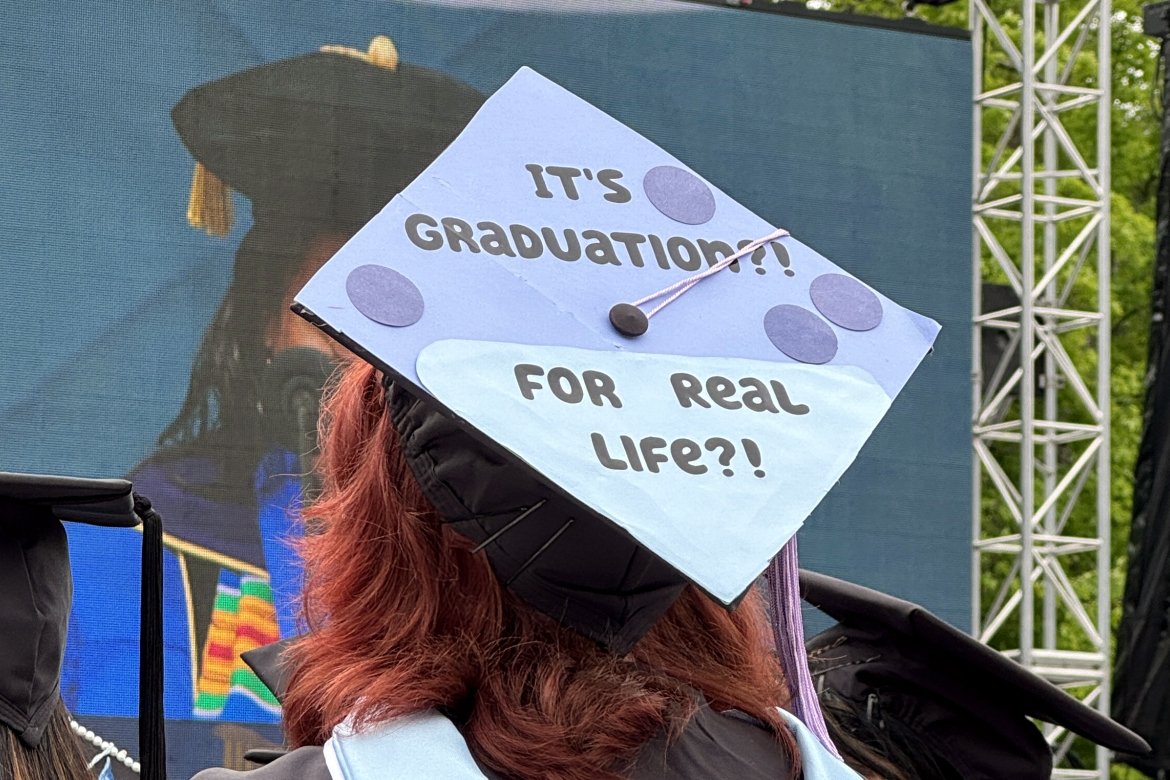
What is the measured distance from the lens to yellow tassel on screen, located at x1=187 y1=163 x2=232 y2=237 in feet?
20.5

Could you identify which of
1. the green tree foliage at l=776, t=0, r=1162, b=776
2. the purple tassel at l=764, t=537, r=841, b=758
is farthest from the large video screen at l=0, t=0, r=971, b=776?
the green tree foliage at l=776, t=0, r=1162, b=776

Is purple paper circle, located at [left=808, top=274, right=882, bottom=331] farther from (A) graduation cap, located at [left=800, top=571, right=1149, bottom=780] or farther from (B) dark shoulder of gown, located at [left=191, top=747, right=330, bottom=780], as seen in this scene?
(A) graduation cap, located at [left=800, top=571, right=1149, bottom=780]

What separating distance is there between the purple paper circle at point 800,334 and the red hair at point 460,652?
0.68 ft

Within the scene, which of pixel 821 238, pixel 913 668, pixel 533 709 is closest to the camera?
pixel 533 709

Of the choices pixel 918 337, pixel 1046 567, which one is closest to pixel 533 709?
pixel 918 337

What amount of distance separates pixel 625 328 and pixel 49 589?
1.38 m

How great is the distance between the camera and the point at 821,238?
7.05m

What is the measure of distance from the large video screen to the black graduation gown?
428 centimetres

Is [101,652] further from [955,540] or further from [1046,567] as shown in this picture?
[1046,567]

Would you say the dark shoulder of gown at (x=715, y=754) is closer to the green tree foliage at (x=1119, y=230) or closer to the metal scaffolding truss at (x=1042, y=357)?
the metal scaffolding truss at (x=1042, y=357)

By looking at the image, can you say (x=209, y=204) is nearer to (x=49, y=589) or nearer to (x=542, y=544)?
(x=49, y=589)

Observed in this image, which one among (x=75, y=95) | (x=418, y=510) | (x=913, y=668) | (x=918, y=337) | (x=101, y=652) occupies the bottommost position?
(x=101, y=652)

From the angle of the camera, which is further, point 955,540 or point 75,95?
point 955,540

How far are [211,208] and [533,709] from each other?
17.0 ft
